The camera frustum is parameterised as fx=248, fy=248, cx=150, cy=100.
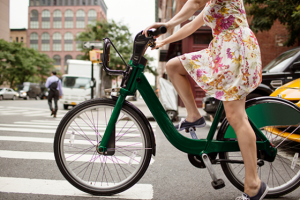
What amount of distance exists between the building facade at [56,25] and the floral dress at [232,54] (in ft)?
271

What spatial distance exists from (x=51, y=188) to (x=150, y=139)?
1.15 metres

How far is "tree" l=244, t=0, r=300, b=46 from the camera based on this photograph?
946 centimetres

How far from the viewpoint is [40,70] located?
48.1 meters

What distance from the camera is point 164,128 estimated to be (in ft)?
6.78

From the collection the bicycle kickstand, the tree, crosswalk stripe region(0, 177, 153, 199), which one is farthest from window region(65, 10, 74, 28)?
the bicycle kickstand

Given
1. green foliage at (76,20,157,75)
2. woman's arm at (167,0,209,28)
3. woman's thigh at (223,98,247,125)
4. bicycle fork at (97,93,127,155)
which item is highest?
green foliage at (76,20,157,75)

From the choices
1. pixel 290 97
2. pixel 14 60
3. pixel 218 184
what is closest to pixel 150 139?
pixel 218 184

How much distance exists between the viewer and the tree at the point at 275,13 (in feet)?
31.0

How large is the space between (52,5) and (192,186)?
90034 millimetres

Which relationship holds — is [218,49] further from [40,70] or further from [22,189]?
[40,70]

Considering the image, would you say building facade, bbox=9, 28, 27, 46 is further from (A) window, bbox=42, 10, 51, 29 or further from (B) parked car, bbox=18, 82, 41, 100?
(B) parked car, bbox=18, 82, 41, 100

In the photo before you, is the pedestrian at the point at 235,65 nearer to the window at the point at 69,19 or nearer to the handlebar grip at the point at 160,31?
the handlebar grip at the point at 160,31

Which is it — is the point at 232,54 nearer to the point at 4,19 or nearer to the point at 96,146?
the point at 96,146

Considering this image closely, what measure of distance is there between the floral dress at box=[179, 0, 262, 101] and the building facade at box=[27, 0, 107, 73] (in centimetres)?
8266
